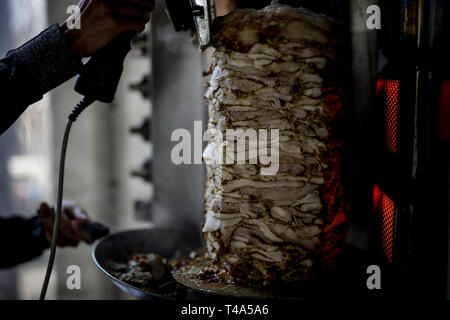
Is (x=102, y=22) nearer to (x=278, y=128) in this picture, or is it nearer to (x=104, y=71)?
(x=104, y=71)

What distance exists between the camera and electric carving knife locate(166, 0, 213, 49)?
34.7 inches

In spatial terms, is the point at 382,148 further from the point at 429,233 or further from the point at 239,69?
the point at 239,69

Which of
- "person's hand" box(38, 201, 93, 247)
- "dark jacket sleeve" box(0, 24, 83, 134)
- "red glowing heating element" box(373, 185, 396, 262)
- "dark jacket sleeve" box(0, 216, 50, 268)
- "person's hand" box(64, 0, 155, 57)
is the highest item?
"person's hand" box(64, 0, 155, 57)

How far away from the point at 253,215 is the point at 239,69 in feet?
1.28

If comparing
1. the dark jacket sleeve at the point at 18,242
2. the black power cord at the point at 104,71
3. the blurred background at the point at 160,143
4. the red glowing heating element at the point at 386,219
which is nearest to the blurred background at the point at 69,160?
the blurred background at the point at 160,143

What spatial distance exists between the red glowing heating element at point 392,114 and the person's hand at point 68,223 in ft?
3.60

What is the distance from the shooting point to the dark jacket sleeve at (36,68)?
888 millimetres

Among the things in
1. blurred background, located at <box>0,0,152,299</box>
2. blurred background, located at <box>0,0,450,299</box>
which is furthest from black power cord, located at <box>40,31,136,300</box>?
blurred background, located at <box>0,0,152,299</box>

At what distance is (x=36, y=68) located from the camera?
2.93 ft

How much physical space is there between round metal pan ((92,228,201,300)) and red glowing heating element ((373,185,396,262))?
725mm

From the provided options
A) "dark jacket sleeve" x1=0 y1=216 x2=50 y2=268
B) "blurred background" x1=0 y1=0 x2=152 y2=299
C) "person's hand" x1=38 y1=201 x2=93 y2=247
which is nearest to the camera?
"person's hand" x1=38 y1=201 x2=93 y2=247

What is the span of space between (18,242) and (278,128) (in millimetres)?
1284

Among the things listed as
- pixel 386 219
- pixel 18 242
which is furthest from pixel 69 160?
pixel 386 219

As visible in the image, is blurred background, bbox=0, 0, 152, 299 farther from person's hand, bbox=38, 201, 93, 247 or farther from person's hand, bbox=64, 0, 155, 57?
person's hand, bbox=64, 0, 155, 57
